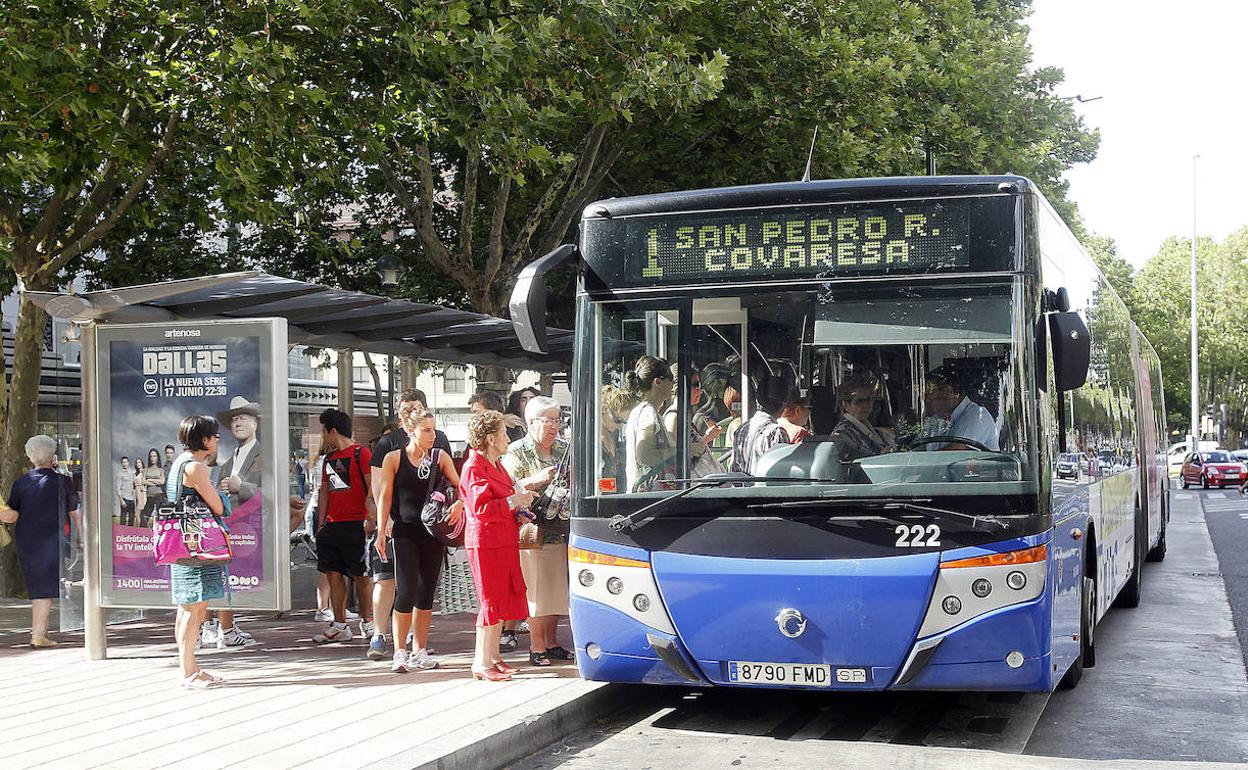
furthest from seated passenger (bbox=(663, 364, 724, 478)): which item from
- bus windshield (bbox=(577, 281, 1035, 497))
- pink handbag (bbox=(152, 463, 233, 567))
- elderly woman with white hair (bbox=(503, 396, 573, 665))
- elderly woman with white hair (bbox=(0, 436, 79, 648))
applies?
elderly woman with white hair (bbox=(0, 436, 79, 648))

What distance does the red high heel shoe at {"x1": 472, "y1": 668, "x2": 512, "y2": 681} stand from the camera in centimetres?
870

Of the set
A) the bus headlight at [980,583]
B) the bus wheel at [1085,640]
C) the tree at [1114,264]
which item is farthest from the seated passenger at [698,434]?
the tree at [1114,264]

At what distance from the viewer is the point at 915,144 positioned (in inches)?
793

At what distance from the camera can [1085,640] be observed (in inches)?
360

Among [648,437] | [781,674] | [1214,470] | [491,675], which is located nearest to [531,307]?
[648,437]

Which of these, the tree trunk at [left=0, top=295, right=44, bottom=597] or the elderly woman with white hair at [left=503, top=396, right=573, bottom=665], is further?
the tree trunk at [left=0, top=295, right=44, bottom=597]

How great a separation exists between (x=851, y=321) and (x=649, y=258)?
3.80 ft

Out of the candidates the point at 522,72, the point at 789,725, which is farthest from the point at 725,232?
the point at 522,72

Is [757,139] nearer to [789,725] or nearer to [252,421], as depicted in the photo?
[252,421]

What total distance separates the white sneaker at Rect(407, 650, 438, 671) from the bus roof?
10.3 feet

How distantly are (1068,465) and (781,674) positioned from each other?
7.67 feet

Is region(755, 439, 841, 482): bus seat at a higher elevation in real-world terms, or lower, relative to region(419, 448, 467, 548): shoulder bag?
higher

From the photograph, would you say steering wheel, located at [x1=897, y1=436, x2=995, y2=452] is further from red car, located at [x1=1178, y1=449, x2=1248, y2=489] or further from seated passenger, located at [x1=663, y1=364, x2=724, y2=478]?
red car, located at [x1=1178, y1=449, x2=1248, y2=489]

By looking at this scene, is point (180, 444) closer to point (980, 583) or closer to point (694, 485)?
point (694, 485)
